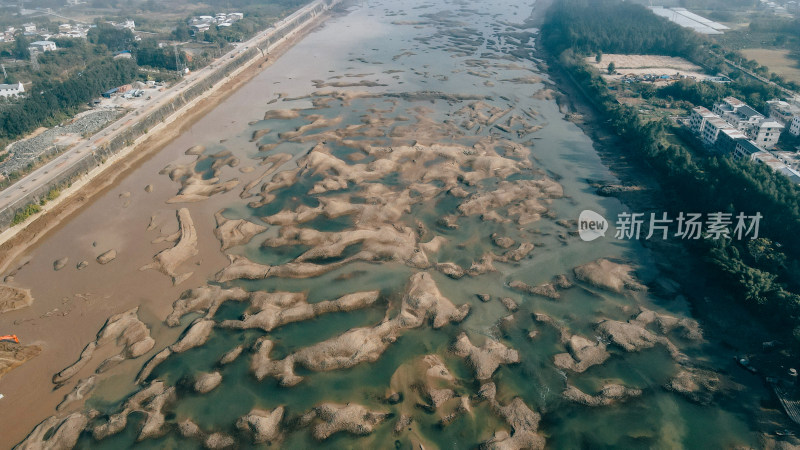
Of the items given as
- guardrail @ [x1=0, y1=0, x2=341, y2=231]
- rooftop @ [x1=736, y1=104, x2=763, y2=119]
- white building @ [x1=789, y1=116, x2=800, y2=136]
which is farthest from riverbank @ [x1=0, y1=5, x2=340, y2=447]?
white building @ [x1=789, y1=116, x2=800, y2=136]

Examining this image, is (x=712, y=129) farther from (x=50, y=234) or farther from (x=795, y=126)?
(x=50, y=234)

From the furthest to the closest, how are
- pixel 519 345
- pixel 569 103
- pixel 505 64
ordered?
pixel 505 64 < pixel 569 103 < pixel 519 345

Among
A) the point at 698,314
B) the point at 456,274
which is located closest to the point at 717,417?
the point at 698,314

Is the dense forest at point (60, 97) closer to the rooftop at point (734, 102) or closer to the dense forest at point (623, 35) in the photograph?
the dense forest at point (623, 35)

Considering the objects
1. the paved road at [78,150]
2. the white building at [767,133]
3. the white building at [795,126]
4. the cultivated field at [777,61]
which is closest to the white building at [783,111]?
the white building at [795,126]

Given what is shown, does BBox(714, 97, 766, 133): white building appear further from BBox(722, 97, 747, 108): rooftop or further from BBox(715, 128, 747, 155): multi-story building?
BBox(715, 128, 747, 155): multi-story building

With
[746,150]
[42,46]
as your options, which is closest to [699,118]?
[746,150]

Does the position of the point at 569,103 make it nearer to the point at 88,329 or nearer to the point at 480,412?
the point at 480,412

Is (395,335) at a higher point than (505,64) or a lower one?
lower
